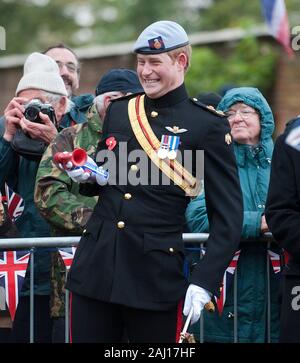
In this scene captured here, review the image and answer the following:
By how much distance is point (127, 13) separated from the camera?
96.5 ft

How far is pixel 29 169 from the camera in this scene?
6.02 metres

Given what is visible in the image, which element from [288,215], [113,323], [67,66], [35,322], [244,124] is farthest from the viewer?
[67,66]

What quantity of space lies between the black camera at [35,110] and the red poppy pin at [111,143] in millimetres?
1069

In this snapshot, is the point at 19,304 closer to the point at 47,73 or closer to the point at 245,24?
the point at 47,73

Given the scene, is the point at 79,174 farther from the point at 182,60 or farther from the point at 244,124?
the point at 244,124

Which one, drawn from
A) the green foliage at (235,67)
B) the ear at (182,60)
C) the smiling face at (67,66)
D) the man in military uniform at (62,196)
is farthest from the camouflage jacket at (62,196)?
the green foliage at (235,67)

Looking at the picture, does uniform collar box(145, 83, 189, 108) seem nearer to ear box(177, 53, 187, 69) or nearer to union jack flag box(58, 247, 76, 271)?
ear box(177, 53, 187, 69)

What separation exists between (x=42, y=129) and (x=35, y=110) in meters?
0.12

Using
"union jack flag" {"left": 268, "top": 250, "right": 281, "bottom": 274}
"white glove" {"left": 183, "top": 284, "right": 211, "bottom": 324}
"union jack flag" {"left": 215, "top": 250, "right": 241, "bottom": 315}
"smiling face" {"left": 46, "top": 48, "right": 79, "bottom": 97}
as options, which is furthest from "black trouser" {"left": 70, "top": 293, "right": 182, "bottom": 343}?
"smiling face" {"left": 46, "top": 48, "right": 79, "bottom": 97}

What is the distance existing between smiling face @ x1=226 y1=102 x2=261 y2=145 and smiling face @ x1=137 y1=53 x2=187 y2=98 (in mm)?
1098

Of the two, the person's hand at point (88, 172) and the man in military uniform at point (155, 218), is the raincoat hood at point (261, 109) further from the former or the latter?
the person's hand at point (88, 172)

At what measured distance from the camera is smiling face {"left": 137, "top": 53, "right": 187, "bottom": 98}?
4.84 metres

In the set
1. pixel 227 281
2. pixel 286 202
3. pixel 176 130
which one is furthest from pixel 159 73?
pixel 227 281
